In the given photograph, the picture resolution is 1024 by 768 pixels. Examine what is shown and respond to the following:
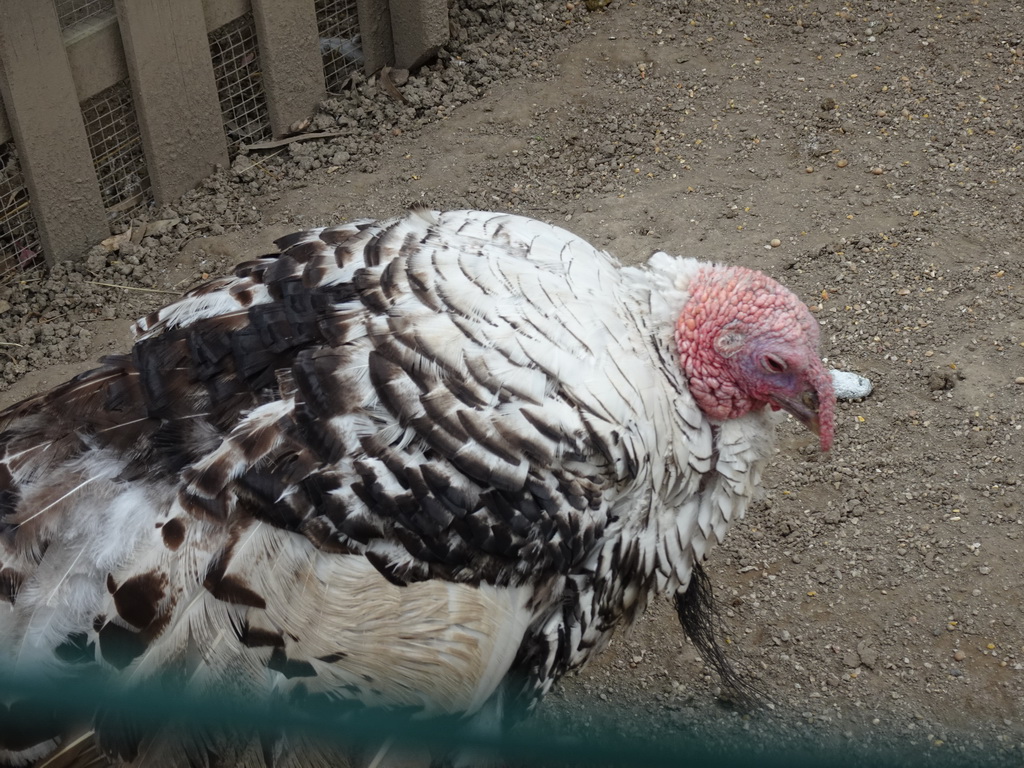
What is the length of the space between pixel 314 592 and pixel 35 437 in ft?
2.82

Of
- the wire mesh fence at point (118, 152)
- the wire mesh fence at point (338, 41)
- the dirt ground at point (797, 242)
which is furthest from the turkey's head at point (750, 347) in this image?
the wire mesh fence at point (338, 41)

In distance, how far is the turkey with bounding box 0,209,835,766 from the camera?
94.9 inches

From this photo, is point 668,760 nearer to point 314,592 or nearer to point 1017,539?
point 314,592

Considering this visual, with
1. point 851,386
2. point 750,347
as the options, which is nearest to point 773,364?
point 750,347

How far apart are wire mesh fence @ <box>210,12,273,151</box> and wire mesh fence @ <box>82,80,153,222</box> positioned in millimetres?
460

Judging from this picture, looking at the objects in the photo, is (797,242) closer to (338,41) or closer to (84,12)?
(338,41)

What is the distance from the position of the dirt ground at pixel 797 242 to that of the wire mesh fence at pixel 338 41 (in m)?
0.18

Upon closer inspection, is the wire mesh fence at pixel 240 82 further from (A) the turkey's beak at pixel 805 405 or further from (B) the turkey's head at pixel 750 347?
(A) the turkey's beak at pixel 805 405

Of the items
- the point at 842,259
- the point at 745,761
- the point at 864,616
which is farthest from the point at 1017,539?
the point at 745,761

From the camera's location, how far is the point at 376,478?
7.86 feet

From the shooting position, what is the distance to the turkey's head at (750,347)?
8.79ft

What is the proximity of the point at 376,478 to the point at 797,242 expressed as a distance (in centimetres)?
287

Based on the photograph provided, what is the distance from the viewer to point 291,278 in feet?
9.07

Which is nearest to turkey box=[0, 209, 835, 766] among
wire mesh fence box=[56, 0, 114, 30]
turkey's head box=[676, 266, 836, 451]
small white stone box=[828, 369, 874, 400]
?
turkey's head box=[676, 266, 836, 451]
